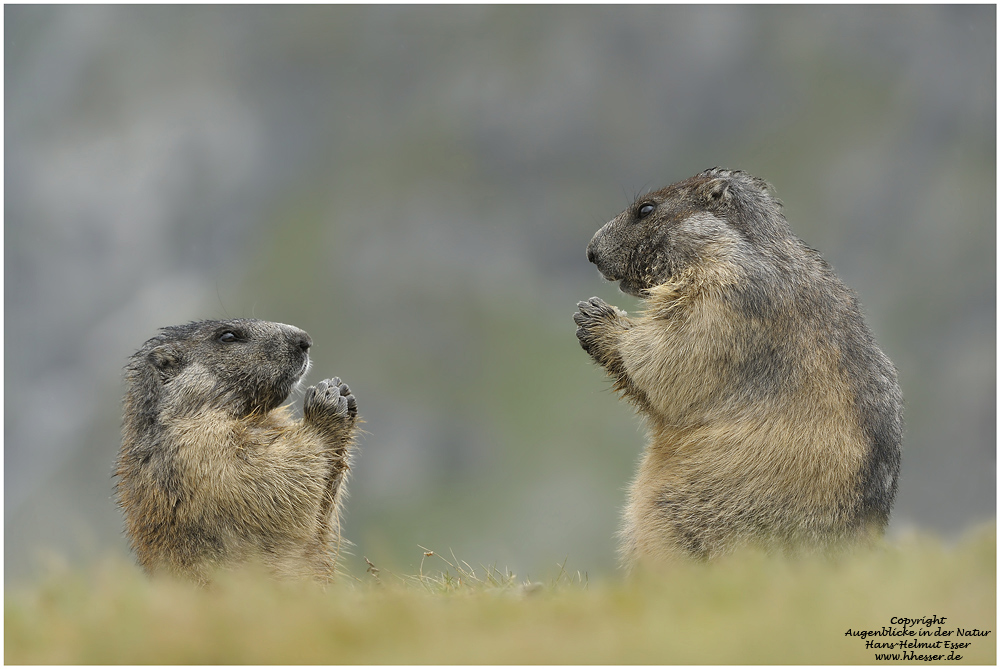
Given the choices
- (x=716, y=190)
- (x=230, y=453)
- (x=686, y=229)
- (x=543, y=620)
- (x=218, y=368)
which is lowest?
(x=543, y=620)

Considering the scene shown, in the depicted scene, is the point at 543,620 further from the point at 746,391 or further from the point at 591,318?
the point at 591,318

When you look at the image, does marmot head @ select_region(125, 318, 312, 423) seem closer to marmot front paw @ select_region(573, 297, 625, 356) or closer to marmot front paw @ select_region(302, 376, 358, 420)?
marmot front paw @ select_region(302, 376, 358, 420)

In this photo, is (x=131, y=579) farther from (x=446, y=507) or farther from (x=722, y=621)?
(x=446, y=507)

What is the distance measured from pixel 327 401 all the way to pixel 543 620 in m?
3.61

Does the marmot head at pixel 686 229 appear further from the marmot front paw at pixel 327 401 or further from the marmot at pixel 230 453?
the marmot at pixel 230 453

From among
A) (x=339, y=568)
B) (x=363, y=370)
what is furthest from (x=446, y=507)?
(x=339, y=568)

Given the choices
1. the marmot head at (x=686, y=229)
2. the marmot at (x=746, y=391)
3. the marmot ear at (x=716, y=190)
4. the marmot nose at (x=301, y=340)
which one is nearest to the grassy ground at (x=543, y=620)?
the marmot at (x=746, y=391)

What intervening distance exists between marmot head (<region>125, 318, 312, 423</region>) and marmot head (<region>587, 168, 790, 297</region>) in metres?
3.16

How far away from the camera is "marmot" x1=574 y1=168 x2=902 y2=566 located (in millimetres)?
7461

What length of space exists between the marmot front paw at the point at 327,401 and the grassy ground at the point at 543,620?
7.25 ft

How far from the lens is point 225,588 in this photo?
610 centimetres

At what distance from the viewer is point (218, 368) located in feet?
27.2

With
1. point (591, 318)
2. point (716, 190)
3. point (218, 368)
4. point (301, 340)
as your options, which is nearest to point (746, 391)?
point (591, 318)

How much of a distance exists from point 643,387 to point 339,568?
10.4 feet
